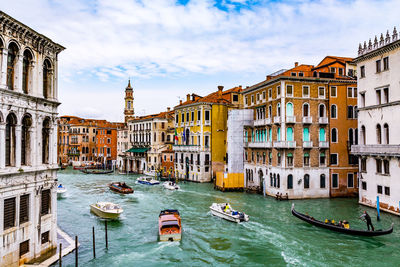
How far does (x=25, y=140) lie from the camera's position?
1292 cm

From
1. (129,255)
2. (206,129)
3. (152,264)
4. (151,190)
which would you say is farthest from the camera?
(206,129)

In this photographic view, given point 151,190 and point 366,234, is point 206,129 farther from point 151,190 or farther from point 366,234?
point 366,234

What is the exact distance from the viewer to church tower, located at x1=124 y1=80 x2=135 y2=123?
6944cm

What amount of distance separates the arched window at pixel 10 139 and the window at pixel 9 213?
1.31m

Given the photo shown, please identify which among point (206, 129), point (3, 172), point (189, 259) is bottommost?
point (189, 259)

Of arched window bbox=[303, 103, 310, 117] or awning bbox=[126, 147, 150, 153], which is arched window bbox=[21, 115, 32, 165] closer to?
arched window bbox=[303, 103, 310, 117]

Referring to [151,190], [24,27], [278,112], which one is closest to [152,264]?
[24,27]

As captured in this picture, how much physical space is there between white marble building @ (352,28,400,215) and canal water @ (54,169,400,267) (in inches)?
60.2

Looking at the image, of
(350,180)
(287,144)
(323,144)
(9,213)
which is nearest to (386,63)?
(323,144)

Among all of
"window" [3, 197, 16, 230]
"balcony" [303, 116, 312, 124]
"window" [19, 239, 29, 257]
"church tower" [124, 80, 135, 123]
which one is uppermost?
"church tower" [124, 80, 135, 123]

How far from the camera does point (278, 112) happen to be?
2800cm

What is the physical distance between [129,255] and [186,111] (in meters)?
29.5

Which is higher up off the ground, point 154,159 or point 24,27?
point 24,27

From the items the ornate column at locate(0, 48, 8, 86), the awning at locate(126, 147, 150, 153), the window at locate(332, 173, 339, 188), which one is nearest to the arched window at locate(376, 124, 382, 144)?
the window at locate(332, 173, 339, 188)
